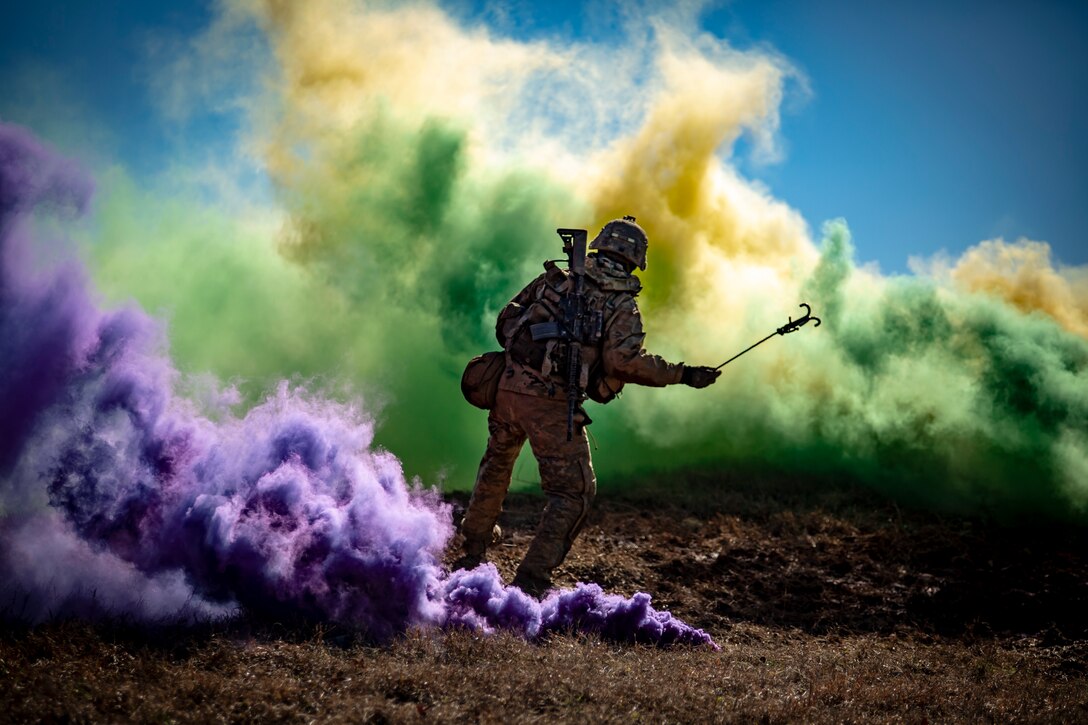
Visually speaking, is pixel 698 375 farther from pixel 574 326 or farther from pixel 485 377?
pixel 485 377

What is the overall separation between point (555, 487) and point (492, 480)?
76 centimetres

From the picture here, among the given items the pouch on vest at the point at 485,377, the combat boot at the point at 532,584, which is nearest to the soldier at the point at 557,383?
the combat boot at the point at 532,584

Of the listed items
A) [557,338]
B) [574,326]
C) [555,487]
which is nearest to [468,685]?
[555,487]

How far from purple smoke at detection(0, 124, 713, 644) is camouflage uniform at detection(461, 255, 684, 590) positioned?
1.10 metres

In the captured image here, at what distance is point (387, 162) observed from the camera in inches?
617

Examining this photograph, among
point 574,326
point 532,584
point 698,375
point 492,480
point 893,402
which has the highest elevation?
point 893,402

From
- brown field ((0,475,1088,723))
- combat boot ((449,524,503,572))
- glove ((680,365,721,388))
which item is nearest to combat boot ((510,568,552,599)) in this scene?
combat boot ((449,524,503,572))

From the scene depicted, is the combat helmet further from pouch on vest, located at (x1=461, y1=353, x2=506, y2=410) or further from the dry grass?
the dry grass

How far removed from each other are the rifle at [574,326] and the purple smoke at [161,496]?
69.3 inches

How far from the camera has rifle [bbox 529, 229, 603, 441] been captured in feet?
29.0

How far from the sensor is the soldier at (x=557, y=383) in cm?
880

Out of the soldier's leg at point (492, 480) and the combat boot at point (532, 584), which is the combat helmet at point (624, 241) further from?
the combat boot at point (532, 584)

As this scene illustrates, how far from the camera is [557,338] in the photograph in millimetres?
8930

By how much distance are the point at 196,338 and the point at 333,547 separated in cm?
854
